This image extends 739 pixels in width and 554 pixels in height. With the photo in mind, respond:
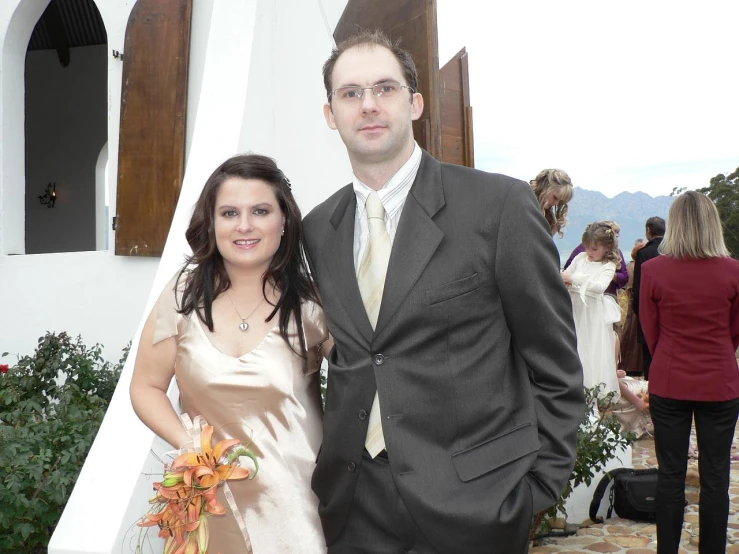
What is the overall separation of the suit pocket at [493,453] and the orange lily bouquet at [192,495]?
0.54 meters

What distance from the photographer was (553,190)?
522 centimetres

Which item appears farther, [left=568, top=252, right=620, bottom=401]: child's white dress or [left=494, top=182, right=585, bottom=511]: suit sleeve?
[left=568, top=252, right=620, bottom=401]: child's white dress

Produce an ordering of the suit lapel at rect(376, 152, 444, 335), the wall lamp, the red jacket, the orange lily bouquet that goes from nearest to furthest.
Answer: the orange lily bouquet < the suit lapel at rect(376, 152, 444, 335) < the red jacket < the wall lamp

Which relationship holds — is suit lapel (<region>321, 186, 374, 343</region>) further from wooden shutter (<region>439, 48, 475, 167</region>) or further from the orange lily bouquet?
wooden shutter (<region>439, 48, 475, 167</region>)

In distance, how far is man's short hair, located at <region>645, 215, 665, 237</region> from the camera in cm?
759

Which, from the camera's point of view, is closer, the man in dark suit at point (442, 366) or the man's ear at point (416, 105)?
the man in dark suit at point (442, 366)

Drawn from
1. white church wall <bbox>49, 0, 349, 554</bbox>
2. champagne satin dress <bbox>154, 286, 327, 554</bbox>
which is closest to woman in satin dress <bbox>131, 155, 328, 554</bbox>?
champagne satin dress <bbox>154, 286, 327, 554</bbox>

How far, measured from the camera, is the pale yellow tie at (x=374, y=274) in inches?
72.4

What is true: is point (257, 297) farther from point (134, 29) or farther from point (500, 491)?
point (134, 29)

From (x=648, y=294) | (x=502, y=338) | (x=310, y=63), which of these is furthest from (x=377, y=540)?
(x=310, y=63)

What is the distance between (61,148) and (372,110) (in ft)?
38.4

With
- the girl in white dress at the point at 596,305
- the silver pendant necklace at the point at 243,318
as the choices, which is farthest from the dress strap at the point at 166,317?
the girl in white dress at the point at 596,305

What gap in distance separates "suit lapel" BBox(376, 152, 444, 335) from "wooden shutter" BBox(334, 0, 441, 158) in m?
2.75

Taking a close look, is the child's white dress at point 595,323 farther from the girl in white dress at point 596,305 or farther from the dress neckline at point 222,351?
the dress neckline at point 222,351
